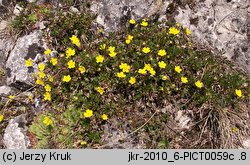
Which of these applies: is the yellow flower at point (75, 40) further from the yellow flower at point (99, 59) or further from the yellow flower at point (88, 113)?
the yellow flower at point (88, 113)

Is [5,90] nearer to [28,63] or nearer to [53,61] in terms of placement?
[28,63]

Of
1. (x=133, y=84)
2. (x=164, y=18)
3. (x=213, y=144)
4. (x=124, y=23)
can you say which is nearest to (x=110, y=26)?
A: (x=124, y=23)

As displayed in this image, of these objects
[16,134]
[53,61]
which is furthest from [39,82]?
[16,134]

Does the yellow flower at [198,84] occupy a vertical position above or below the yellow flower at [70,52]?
below

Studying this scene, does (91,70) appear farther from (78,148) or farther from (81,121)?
(78,148)

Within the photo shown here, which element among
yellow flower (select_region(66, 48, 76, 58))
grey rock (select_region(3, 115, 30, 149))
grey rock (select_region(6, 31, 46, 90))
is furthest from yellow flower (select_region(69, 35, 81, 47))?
grey rock (select_region(3, 115, 30, 149))

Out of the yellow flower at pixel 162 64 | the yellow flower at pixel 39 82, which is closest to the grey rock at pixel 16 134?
the yellow flower at pixel 39 82

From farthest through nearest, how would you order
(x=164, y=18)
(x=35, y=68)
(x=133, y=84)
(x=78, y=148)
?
1. (x=164, y=18)
2. (x=35, y=68)
3. (x=133, y=84)
4. (x=78, y=148)
